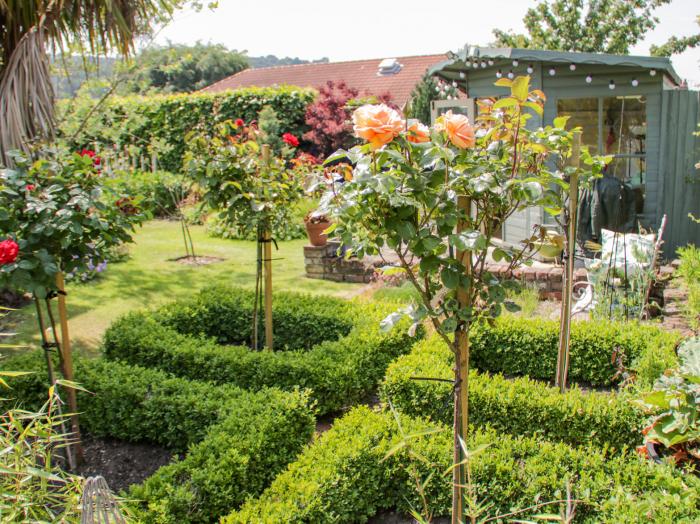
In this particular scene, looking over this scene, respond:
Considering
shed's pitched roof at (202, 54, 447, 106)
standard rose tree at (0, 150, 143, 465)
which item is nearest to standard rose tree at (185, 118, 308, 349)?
standard rose tree at (0, 150, 143, 465)

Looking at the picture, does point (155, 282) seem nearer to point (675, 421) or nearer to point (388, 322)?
point (388, 322)

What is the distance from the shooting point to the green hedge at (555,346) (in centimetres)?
461

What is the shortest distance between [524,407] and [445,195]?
2.24 meters

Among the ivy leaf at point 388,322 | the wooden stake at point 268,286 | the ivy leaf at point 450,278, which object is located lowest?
the wooden stake at point 268,286

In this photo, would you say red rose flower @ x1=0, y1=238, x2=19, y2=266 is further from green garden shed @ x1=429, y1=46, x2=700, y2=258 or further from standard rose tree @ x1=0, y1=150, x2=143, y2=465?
green garden shed @ x1=429, y1=46, x2=700, y2=258

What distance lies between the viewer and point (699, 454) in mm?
2924

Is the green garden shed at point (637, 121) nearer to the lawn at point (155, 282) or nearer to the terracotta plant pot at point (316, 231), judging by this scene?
the terracotta plant pot at point (316, 231)

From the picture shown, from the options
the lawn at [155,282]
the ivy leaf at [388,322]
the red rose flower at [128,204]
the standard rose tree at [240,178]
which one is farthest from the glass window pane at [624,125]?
the ivy leaf at [388,322]

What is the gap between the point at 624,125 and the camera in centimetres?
802

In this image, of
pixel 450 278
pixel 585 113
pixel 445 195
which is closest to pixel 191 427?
pixel 450 278

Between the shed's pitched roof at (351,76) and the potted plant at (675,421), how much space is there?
60.5 ft

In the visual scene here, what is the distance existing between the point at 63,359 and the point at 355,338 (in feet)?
6.82

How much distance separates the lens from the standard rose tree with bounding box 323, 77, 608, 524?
1983 mm

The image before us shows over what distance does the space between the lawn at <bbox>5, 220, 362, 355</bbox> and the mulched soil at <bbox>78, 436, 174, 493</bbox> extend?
6.34 ft
